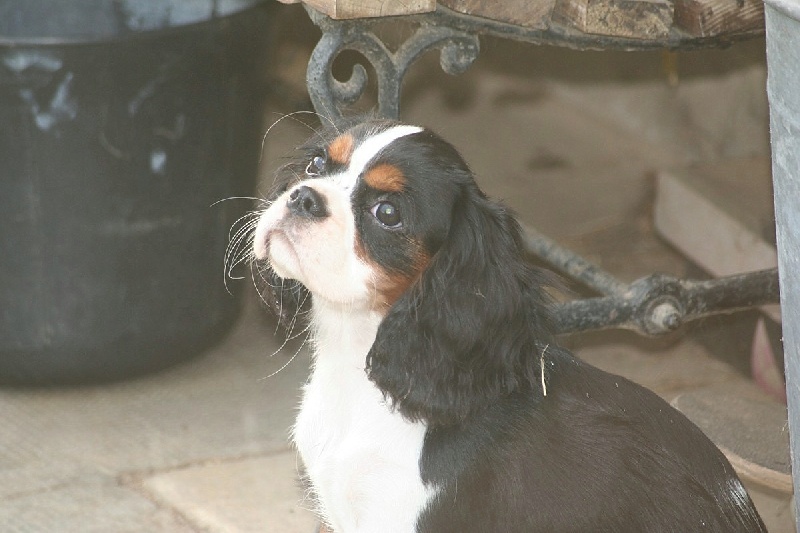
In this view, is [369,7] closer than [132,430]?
Yes

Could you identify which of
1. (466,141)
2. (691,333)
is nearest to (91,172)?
(691,333)

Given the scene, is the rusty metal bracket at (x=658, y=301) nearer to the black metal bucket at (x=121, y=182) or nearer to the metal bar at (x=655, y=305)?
the metal bar at (x=655, y=305)

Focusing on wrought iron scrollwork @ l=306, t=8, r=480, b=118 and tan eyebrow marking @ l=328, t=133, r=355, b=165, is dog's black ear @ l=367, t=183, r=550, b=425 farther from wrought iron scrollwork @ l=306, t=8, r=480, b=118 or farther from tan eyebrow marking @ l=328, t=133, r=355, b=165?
wrought iron scrollwork @ l=306, t=8, r=480, b=118

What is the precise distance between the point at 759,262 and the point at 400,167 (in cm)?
201

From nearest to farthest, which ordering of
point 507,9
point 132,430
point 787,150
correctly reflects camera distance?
point 787,150 < point 507,9 < point 132,430

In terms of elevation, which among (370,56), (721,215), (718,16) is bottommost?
(721,215)

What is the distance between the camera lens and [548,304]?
2.47 meters

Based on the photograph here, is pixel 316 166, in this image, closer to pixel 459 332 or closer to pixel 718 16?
pixel 459 332

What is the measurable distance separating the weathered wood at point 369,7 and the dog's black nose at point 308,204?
44cm

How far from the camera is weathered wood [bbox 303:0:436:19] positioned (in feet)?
8.53

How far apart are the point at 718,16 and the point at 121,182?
159 cm

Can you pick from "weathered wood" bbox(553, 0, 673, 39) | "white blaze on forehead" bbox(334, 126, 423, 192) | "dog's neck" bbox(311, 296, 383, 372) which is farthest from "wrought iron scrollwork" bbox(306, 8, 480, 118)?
"dog's neck" bbox(311, 296, 383, 372)

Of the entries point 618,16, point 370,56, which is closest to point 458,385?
point 370,56

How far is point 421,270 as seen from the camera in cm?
238
